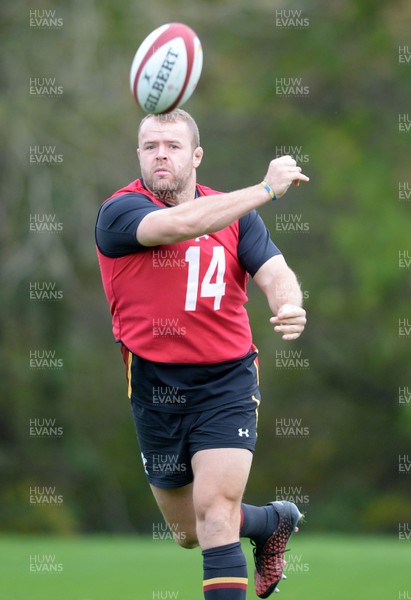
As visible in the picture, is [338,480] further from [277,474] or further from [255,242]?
[255,242]

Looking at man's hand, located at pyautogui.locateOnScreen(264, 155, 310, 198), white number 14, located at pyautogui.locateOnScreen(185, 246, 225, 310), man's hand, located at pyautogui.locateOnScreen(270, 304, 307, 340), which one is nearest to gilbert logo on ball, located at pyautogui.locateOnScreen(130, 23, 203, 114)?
man's hand, located at pyautogui.locateOnScreen(264, 155, 310, 198)

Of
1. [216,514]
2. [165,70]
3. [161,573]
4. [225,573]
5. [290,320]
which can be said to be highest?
[165,70]

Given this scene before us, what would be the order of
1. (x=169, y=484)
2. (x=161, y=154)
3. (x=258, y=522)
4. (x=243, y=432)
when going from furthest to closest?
(x=258, y=522)
(x=169, y=484)
(x=161, y=154)
(x=243, y=432)

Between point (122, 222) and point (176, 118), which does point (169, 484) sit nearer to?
point (122, 222)

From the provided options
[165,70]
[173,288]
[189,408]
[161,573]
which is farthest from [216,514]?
[161,573]

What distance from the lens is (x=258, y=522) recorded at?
256 inches

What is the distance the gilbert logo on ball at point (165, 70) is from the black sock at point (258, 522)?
228 centimetres

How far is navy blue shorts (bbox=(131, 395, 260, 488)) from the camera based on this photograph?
5809 mm

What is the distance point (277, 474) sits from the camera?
24.2m

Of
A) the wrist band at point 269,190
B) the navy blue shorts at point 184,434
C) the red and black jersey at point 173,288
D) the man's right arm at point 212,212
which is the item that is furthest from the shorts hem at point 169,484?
the wrist band at point 269,190

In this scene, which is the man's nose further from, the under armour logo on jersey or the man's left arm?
the under armour logo on jersey

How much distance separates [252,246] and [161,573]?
4.29 meters

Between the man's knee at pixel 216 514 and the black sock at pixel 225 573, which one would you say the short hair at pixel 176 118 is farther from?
the black sock at pixel 225 573

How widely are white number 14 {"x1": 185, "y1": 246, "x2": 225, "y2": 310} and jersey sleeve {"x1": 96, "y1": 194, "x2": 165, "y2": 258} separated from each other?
262 millimetres
